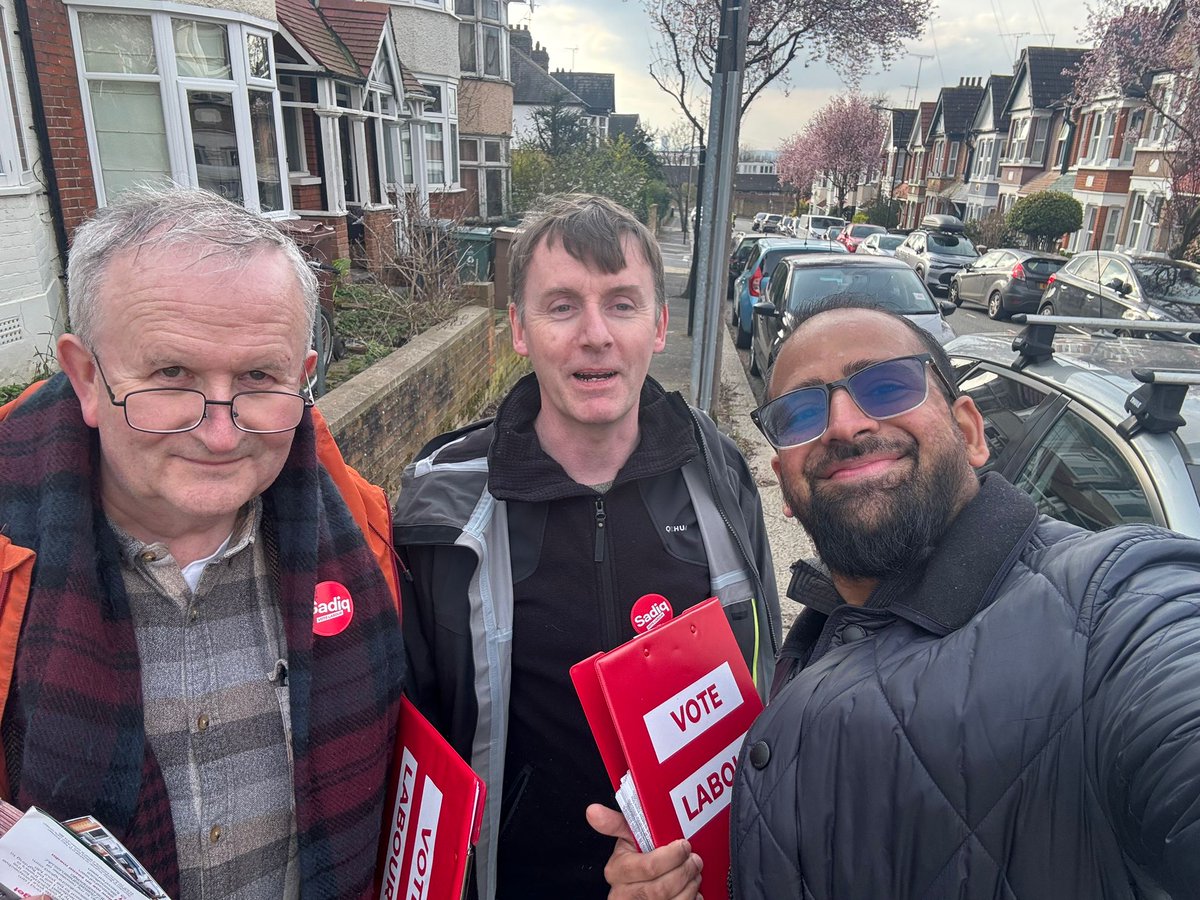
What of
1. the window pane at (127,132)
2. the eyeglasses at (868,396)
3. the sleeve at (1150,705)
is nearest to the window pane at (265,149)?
the window pane at (127,132)

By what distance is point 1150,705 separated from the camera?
3.28ft

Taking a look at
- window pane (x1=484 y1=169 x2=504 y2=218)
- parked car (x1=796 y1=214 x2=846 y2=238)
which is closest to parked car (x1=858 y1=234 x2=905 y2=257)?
parked car (x1=796 y1=214 x2=846 y2=238)

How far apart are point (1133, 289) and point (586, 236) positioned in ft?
38.1

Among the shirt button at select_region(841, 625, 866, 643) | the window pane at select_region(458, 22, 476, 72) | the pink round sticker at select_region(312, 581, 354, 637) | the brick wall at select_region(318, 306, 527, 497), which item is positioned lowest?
the brick wall at select_region(318, 306, 527, 497)

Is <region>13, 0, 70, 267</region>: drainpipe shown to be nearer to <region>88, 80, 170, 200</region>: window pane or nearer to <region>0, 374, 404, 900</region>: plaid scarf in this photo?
<region>88, 80, 170, 200</region>: window pane

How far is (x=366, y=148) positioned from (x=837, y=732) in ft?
52.6

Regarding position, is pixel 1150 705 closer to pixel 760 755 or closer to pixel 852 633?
pixel 852 633

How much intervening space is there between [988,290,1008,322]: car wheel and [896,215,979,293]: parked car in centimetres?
232

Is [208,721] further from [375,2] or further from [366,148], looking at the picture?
[375,2]

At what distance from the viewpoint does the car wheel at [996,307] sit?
1621 cm

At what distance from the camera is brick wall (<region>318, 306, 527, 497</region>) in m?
4.64

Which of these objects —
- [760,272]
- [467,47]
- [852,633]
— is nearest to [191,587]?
[852,633]

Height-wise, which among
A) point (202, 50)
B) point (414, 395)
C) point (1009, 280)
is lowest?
point (414, 395)

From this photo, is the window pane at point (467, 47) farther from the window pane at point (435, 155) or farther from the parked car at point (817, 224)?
the parked car at point (817, 224)
